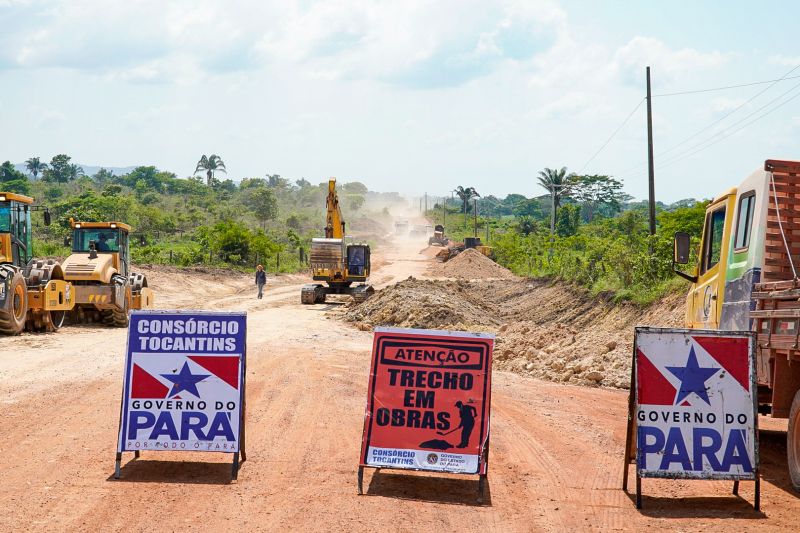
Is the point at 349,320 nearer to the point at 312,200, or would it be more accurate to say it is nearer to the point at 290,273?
the point at 290,273

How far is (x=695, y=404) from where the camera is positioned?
8.52 m

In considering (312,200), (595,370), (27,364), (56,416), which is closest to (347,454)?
(56,416)

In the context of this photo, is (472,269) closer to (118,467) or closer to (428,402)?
(428,402)

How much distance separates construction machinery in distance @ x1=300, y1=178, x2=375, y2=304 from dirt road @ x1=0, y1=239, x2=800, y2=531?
Result: 70.5 feet

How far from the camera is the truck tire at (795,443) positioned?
8622 mm

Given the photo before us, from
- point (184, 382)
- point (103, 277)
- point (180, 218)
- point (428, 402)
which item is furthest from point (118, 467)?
point (180, 218)

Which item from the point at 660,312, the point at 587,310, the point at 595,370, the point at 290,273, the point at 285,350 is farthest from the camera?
the point at 290,273

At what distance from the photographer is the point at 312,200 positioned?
16200cm

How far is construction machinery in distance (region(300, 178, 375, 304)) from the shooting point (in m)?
36.7

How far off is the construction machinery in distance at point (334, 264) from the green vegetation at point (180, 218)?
17.5 metres

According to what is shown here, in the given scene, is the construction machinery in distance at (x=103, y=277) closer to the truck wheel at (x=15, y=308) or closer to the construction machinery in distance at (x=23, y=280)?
the construction machinery in distance at (x=23, y=280)

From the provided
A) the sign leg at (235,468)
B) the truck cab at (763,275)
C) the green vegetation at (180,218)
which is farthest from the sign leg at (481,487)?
the green vegetation at (180,218)

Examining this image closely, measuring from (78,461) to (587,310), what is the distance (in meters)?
22.6

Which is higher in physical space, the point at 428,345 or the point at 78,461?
the point at 428,345
